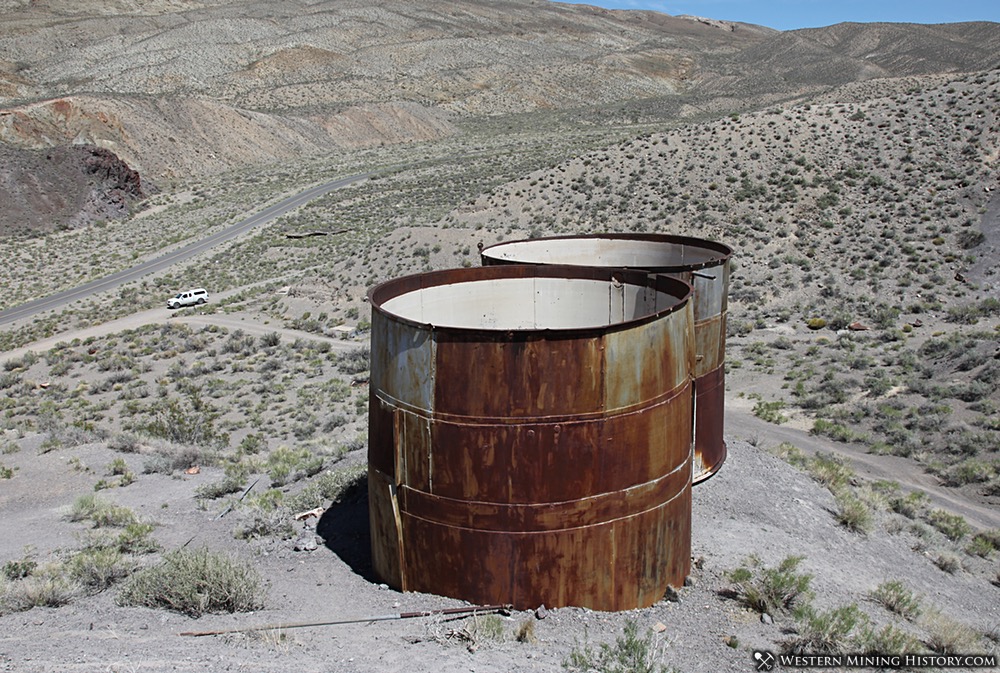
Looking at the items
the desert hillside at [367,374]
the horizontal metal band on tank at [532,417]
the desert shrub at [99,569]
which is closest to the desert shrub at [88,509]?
the desert hillside at [367,374]

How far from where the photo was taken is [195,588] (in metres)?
9.80

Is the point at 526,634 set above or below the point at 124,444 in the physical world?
above

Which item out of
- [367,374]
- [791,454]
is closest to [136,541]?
[791,454]

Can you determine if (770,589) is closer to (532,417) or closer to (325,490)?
(532,417)

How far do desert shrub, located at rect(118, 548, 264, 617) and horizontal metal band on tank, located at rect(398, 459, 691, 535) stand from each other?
226cm

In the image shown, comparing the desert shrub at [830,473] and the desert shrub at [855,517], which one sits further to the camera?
the desert shrub at [830,473]

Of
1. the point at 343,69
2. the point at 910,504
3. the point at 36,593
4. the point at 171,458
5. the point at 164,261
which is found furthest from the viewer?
the point at 343,69

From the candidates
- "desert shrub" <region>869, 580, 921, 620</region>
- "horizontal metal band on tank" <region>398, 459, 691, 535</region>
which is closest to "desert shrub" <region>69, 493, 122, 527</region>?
"horizontal metal band on tank" <region>398, 459, 691, 535</region>

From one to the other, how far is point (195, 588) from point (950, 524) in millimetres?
13870

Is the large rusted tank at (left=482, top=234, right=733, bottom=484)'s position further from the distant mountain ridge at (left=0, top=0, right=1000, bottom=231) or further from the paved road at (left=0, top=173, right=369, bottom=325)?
the distant mountain ridge at (left=0, top=0, right=1000, bottom=231)

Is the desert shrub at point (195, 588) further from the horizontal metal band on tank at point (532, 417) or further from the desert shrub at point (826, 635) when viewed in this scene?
the desert shrub at point (826, 635)

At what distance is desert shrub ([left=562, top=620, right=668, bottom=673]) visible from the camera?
8234mm

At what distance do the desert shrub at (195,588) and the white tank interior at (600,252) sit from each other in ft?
36.7

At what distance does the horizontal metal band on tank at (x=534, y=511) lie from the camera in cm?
942
